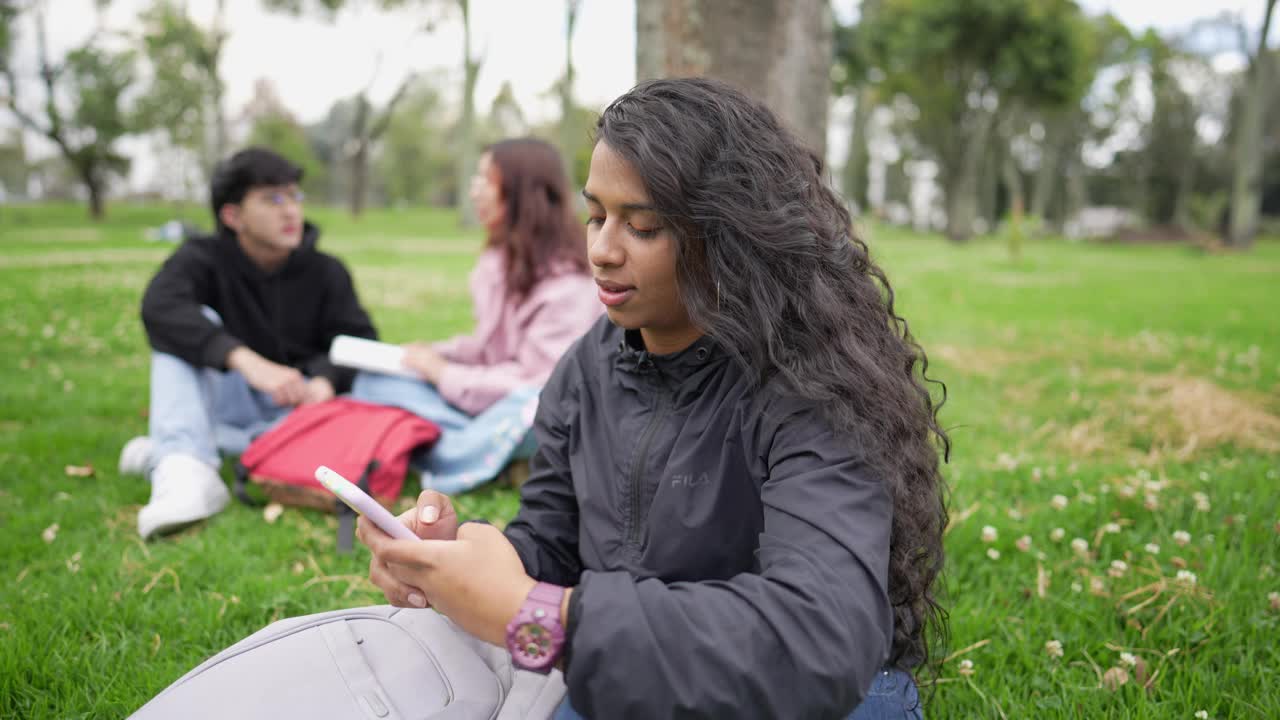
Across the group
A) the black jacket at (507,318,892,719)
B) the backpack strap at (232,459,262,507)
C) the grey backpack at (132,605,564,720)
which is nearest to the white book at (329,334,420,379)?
the backpack strap at (232,459,262,507)

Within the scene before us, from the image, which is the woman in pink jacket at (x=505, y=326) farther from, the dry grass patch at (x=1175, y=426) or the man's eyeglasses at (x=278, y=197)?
the dry grass patch at (x=1175, y=426)

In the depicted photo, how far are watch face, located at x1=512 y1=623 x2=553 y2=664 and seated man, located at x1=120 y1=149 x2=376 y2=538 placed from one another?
2606 millimetres

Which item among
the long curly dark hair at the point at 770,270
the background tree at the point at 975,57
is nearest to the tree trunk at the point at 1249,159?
the background tree at the point at 975,57

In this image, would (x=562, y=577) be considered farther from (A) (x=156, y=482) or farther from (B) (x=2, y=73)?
(B) (x=2, y=73)

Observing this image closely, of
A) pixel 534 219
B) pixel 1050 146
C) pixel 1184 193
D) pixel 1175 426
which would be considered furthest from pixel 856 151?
pixel 534 219

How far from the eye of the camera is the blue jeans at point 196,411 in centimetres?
376

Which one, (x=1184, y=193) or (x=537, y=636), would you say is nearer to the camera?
(x=537, y=636)

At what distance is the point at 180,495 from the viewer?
3.39 metres

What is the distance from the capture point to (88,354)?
719 cm

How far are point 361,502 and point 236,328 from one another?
3.48 m

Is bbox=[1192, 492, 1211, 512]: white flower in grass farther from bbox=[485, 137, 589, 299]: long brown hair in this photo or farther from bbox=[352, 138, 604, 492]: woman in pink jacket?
bbox=[485, 137, 589, 299]: long brown hair

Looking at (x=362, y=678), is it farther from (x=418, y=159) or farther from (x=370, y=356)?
(x=418, y=159)

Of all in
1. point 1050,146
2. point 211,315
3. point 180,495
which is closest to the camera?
point 180,495

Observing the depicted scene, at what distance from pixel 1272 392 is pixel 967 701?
434cm
